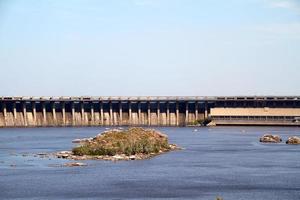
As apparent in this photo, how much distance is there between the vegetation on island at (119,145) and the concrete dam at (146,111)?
91452 millimetres

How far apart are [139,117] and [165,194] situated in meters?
133

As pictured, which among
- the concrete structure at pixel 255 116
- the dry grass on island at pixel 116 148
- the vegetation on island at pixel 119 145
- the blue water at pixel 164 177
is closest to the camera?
the blue water at pixel 164 177

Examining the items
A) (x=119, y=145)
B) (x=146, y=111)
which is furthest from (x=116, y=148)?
(x=146, y=111)

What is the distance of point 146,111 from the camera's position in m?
190

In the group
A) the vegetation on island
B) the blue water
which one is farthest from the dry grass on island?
the blue water

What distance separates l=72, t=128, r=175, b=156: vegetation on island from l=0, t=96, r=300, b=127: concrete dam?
91.5 meters

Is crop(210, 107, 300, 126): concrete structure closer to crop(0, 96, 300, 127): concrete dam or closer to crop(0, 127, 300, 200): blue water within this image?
crop(0, 96, 300, 127): concrete dam

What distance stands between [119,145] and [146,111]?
10052 centimetres

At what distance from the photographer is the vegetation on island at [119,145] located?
8812 cm

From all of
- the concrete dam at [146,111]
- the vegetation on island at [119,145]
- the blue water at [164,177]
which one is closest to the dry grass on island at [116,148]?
the vegetation on island at [119,145]

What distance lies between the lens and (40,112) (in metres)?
186

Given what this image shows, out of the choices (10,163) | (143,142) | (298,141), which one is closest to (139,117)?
(298,141)

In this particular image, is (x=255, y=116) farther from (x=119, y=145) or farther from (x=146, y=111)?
(x=119, y=145)

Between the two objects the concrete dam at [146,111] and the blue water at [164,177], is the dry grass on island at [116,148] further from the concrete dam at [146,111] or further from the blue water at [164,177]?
the concrete dam at [146,111]
